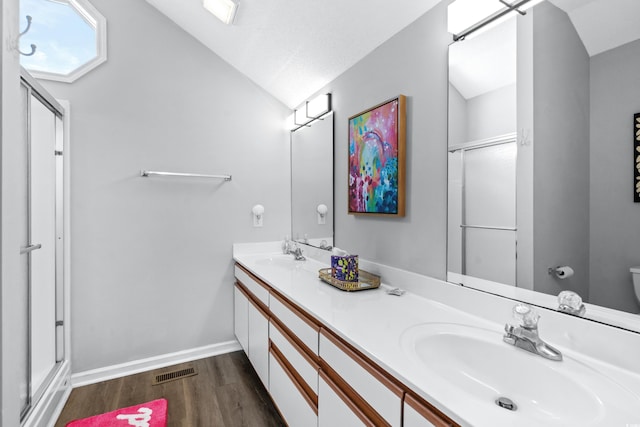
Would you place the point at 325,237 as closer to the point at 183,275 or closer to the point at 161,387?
the point at 183,275

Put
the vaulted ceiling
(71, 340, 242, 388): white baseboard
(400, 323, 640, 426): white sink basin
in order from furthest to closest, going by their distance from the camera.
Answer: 1. (71, 340, 242, 388): white baseboard
2. the vaulted ceiling
3. (400, 323, 640, 426): white sink basin

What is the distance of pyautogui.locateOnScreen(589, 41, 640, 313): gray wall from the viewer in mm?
871

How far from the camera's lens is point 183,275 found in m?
2.53

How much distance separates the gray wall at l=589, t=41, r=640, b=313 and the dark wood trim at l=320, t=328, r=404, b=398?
67cm

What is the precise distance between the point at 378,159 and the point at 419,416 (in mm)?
1295

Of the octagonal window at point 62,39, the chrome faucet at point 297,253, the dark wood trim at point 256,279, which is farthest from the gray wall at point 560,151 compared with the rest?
the octagonal window at point 62,39

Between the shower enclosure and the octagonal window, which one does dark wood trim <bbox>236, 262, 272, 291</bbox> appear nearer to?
the shower enclosure

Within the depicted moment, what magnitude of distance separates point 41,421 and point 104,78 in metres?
2.15

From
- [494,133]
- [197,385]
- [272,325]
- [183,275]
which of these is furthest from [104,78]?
[494,133]

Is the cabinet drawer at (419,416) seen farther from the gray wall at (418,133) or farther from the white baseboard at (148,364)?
the white baseboard at (148,364)

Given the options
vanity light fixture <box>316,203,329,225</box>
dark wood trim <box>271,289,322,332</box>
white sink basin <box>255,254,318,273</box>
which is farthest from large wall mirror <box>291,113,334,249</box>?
dark wood trim <box>271,289,322,332</box>

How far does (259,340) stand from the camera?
1.99 metres

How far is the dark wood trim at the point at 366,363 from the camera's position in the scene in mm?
836

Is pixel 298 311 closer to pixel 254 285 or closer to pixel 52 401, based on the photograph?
pixel 254 285
